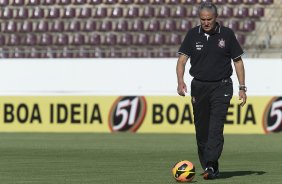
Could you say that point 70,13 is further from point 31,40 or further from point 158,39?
point 158,39

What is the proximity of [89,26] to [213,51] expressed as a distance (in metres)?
18.1

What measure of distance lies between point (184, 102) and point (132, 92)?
132 cm

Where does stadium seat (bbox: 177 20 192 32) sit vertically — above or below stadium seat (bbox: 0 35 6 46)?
above

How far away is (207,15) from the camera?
9711 mm

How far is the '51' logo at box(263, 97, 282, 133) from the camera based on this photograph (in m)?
21.1

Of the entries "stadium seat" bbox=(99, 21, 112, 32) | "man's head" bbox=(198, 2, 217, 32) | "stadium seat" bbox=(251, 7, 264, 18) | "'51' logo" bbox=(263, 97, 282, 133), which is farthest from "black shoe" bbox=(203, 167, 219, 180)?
"stadium seat" bbox=(99, 21, 112, 32)

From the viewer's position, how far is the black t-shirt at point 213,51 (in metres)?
9.98

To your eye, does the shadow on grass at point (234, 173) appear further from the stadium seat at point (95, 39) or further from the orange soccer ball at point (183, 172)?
the stadium seat at point (95, 39)

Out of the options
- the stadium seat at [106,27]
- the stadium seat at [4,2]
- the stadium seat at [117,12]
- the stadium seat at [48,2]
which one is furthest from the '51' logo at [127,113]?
the stadium seat at [4,2]

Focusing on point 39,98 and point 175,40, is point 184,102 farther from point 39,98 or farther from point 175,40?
point 175,40

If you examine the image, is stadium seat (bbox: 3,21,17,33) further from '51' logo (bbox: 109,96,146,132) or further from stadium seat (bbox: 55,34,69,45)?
'51' logo (bbox: 109,96,146,132)

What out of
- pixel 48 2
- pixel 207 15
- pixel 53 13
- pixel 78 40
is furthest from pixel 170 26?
pixel 207 15

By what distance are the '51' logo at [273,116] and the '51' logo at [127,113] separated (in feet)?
9.41

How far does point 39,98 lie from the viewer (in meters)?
22.2
